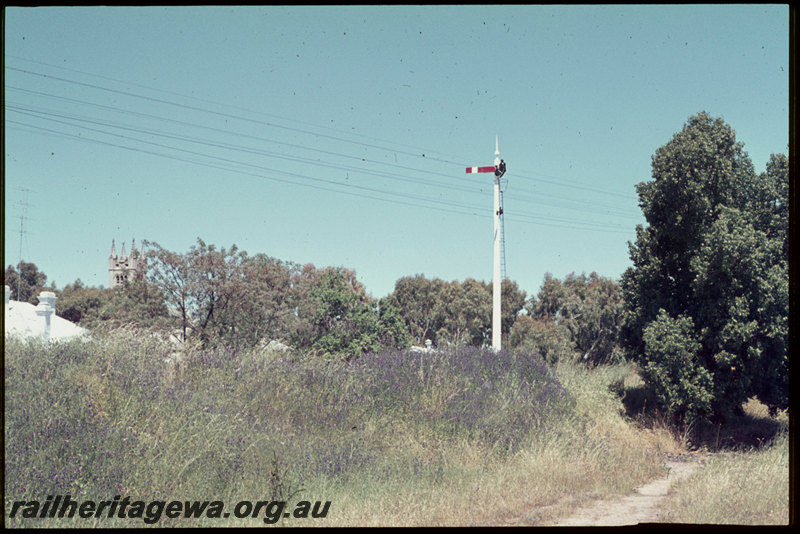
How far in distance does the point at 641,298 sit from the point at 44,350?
14143mm

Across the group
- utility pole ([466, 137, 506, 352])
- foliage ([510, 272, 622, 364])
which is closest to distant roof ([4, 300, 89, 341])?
utility pole ([466, 137, 506, 352])

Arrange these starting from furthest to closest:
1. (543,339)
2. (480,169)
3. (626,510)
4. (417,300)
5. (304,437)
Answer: (417,300)
(543,339)
(480,169)
(304,437)
(626,510)

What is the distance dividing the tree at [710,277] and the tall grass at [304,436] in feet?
10.8

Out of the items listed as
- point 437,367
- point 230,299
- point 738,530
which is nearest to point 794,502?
point 738,530

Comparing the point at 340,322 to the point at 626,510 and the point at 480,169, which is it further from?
the point at 626,510

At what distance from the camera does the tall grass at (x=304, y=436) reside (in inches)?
285

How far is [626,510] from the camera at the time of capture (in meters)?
8.21

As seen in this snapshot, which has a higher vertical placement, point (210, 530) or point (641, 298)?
point (641, 298)

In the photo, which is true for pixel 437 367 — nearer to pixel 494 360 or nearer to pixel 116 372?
pixel 494 360

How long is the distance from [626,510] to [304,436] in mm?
4981

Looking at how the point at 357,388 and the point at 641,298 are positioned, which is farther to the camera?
the point at 641,298

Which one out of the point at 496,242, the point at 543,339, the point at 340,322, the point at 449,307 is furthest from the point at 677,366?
the point at 449,307

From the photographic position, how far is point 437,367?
13016 millimetres

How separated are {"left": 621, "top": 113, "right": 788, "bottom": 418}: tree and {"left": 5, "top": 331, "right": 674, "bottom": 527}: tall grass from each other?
3.30 metres
